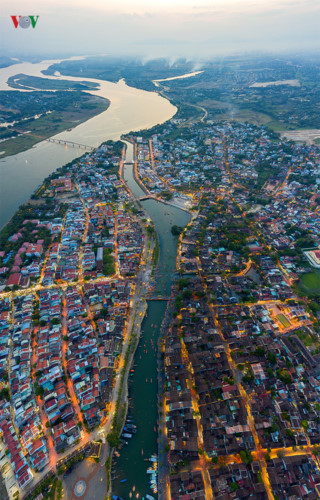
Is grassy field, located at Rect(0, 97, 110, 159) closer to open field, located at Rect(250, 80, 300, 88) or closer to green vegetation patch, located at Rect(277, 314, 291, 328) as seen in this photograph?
green vegetation patch, located at Rect(277, 314, 291, 328)

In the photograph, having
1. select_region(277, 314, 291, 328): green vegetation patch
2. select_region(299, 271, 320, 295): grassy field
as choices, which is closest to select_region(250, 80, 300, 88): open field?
select_region(299, 271, 320, 295): grassy field

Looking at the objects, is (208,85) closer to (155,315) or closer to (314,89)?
(314,89)

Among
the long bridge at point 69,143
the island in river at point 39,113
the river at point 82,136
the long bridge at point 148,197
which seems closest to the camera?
the long bridge at point 148,197

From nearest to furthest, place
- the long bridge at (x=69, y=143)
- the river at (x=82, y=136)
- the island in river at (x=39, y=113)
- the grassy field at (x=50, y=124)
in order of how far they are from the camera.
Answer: the river at (x=82, y=136)
the grassy field at (x=50, y=124)
the long bridge at (x=69, y=143)
the island in river at (x=39, y=113)

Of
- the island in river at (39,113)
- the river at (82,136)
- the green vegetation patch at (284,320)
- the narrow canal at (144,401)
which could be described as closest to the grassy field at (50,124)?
the island in river at (39,113)

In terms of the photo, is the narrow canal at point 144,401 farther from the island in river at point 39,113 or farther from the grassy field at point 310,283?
the island in river at point 39,113

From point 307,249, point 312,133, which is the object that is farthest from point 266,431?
point 312,133
